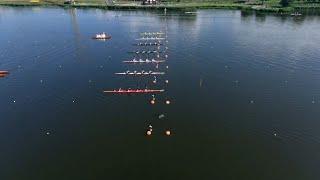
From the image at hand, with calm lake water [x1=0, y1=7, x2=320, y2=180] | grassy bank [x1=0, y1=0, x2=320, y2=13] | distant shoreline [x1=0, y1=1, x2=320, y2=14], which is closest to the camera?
calm lake water [x1=0, y1=7, x2=320, y2=180]

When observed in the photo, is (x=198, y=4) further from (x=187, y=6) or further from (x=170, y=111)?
(x=170, y=111)

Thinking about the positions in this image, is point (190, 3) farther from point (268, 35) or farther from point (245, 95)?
point (245, 95)

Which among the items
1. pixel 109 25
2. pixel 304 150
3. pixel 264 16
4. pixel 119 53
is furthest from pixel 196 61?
pixel 264 16

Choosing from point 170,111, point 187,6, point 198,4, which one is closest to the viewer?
point 170,111

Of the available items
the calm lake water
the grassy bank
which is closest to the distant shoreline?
the grassy bank

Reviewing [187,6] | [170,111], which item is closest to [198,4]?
[187,6]

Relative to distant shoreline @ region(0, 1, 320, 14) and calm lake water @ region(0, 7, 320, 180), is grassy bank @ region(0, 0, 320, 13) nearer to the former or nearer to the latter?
distant shoreline @ region(0, 1, 320, 14)

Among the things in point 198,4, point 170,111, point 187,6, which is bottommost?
point 170,111

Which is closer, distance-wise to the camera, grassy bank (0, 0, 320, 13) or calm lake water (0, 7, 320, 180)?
calm lake water (0, 7, 320, 180)
